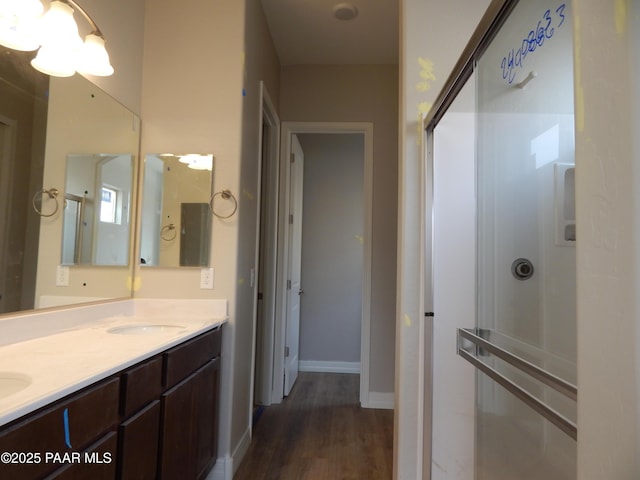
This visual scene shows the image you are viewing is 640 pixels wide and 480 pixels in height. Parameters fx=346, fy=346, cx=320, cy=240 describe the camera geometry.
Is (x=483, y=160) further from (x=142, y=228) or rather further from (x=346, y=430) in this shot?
(x=346, y=430)

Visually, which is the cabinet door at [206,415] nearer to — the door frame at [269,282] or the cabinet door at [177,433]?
the cabinet door at [177,433]

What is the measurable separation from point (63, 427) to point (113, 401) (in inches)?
7.4

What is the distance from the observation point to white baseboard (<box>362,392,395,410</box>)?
2871 mm

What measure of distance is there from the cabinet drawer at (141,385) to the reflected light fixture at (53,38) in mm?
1194

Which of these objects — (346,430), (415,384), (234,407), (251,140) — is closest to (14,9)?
(251,140)

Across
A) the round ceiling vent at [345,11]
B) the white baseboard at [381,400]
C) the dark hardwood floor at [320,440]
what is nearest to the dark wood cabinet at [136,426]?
the dark hardwood floor at [320,440]

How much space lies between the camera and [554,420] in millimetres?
826

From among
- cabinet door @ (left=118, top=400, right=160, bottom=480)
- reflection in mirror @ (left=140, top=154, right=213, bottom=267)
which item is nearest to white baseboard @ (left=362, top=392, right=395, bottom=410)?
reflection in mirror @ (left=140, top=154, right=213, bottom=267)

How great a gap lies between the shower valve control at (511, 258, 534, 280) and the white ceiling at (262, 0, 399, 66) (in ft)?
6.37

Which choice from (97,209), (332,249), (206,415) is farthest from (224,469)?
(332,249)

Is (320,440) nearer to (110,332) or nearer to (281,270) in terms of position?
(281,270)

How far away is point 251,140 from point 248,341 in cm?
127

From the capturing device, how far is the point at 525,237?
1448 millimetres

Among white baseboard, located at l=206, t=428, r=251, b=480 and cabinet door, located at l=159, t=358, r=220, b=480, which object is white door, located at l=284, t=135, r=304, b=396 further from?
cabinet door, located at l=159, t=358, r=220, b=480
